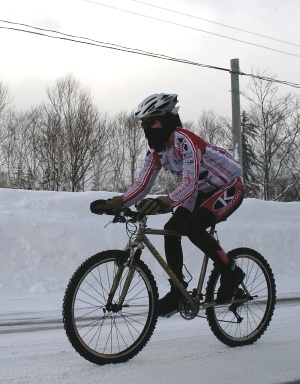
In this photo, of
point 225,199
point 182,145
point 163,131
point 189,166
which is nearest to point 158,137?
point 163,131

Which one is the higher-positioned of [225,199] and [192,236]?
[225,199]

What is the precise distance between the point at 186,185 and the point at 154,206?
0.35m

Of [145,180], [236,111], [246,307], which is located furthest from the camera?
[236,111]

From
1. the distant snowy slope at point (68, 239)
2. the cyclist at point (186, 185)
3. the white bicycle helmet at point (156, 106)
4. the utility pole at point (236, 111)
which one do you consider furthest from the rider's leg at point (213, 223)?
the utility pole at point (236, 111)

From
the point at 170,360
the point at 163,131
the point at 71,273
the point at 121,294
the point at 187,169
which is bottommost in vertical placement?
the point at 71,273

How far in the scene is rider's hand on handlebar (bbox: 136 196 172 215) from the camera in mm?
3516

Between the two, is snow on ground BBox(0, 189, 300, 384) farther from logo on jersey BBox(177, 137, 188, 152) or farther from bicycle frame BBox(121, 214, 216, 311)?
logo on jersey BBox(177, 137, 188, 152)

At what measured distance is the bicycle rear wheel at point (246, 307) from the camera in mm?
4223

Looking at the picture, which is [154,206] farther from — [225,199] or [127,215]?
[225,199]

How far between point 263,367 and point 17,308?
429 centimetres

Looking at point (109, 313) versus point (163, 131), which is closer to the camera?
point (109, 313)

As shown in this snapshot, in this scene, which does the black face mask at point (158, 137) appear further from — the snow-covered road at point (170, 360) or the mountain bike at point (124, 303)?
the snow-covered road at point (170, 360)

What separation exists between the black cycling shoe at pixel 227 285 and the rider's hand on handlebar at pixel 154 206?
955 millimetres

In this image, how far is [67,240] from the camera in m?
10.1
